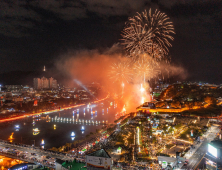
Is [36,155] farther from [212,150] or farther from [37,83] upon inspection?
[37,83]

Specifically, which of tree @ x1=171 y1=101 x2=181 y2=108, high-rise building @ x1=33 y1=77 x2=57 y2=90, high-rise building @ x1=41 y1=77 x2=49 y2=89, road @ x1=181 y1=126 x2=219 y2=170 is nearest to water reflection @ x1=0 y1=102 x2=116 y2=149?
tree @ x1=171 y1=101 x2=181 y2=108

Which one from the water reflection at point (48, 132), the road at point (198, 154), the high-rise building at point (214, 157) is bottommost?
the water reflection at point (48, 132)

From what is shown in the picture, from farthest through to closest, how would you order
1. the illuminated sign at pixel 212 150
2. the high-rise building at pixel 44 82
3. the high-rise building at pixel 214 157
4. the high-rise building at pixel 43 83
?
the high-rise building at pixel 44 82 < the high-rise building at pixel 43 83 < the illuminated sign at pixel 212 150 < the high-rise building at pixel 214 157

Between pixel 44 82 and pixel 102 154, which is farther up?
pixel 44 82

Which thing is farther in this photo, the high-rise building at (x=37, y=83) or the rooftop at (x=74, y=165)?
the high-rise building at (x=37, y=83)

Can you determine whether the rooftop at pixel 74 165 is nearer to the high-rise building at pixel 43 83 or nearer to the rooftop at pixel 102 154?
the rooftop at pixel 102 154

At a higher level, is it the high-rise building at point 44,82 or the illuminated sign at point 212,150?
the high-rise building at point 44,82

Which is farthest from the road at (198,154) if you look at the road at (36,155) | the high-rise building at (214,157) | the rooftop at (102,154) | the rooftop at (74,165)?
the road at (36,155)

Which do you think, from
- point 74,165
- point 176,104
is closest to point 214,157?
point 74,165

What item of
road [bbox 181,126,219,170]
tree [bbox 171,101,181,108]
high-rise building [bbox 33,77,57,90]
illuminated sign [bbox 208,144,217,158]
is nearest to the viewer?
illuminated sign [bbox 208,144,217,158]

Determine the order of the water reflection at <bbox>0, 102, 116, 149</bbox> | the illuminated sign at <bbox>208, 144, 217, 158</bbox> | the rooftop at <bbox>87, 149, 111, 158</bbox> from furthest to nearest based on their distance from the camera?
the water reflection at <bbox>0, 102, 116, 149</bbox> < the illuminated sign at <bbox>208, 144, 217, 158</bbox> < the rooftop at <bbox>87, 149, 111, 158</bbox>

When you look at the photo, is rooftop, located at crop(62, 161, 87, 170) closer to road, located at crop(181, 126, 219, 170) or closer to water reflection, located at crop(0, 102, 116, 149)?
road, located at crop(181, 126, 219, 170)

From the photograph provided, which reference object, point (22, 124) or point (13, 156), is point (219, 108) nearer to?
point (13, 156)
